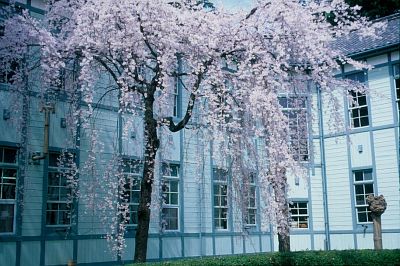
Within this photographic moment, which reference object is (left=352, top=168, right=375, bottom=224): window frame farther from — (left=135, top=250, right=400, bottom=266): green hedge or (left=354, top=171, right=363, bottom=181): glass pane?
(left=135, top=250, right=400, bottom=266): green hedge

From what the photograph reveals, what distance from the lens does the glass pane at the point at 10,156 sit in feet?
34.7

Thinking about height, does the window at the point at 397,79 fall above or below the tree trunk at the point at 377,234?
above

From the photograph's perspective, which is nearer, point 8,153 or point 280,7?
point 280,7

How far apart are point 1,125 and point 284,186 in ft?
19.7

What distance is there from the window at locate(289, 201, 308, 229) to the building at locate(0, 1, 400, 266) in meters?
0.04

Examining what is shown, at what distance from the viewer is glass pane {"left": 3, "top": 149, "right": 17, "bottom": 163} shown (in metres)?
10.6

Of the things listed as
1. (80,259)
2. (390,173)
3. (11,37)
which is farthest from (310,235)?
(11,37)

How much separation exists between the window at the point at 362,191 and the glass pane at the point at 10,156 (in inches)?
431

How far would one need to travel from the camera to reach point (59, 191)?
37.3ft

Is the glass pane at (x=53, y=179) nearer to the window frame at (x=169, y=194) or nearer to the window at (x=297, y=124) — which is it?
the window frame at (x=169, y=194)

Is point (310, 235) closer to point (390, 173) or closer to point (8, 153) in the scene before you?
point (390, 173)

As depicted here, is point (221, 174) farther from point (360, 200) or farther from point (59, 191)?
point (360, 200)

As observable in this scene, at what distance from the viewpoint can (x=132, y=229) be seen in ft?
42.0

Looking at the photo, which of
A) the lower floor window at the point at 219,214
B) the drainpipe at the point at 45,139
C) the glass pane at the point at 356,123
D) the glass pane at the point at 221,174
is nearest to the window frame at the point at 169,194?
the glass pane at the point at 221,174
